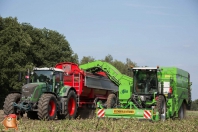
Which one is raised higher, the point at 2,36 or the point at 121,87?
the point at 2,36

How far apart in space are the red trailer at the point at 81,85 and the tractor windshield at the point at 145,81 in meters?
3.05

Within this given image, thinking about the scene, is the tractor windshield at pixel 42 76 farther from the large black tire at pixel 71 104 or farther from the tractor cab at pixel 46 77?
the large black tire at pixel 71 104

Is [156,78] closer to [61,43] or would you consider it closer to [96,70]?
[96,70]

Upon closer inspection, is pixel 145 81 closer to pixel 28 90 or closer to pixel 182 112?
pixel 182 112

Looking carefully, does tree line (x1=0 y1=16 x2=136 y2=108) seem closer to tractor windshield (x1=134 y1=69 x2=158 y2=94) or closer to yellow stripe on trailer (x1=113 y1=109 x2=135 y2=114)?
tractor windshield (x1=134 y1=69 x2=158 y2=94)

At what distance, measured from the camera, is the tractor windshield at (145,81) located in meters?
17.9

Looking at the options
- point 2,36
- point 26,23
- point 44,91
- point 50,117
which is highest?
point 26,23

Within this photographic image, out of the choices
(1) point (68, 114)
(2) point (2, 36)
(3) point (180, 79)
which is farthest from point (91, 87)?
(2) point (2, 36)

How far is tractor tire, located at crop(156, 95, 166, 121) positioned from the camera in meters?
16.6

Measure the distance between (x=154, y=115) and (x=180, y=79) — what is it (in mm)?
5038

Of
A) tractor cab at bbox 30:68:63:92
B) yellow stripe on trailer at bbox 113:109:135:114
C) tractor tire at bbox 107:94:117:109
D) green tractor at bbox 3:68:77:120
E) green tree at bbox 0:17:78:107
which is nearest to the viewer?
green tractor at bbox 3:68:77:120

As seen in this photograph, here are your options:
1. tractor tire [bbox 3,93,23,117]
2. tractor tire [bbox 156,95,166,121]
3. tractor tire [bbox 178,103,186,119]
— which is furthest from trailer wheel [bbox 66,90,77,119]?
tractor tire [bbox 178,103,186,119]

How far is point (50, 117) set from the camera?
16078mm

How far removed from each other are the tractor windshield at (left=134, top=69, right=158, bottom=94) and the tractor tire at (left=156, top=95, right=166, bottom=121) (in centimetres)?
80
